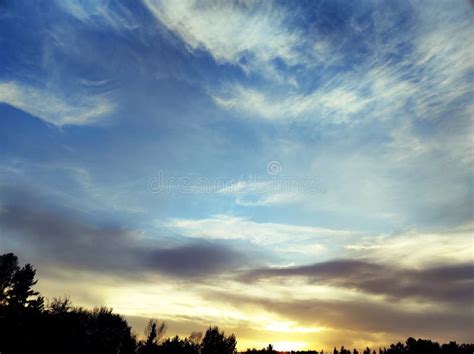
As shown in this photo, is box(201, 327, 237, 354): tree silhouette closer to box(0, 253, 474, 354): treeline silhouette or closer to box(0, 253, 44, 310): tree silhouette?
box(0, 253, 474, 354): treeline silhouette

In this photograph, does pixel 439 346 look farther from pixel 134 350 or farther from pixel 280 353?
pixel 134 350

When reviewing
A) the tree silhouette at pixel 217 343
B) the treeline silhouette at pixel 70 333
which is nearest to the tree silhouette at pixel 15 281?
the treeline silhouette at pixel 70 333

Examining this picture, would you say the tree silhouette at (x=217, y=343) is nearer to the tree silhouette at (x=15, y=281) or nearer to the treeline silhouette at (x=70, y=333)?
the treeline silhouette at (x=70, y=333)

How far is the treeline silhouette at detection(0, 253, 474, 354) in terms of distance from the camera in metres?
59.3

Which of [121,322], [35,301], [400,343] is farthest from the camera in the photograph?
[121,322]

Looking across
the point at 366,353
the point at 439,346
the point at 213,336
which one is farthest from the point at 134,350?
the point at 439,346

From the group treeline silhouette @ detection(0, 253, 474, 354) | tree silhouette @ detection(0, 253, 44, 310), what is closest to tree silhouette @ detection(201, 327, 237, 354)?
treeline silhouette @ detection(0, 253, 474, 354)

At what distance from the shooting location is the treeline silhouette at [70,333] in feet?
195

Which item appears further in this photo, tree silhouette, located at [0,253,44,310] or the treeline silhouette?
tree silhouette, located at [0,253,44,310]

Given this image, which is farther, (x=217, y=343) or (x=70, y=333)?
(x=217, y=343)

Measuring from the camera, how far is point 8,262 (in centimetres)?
8862

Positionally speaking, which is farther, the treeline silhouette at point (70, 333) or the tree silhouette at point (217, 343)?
the tree silhouette at point (217, 343)

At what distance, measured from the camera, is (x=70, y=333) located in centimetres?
6450

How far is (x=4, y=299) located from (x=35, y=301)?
26.8 feet
